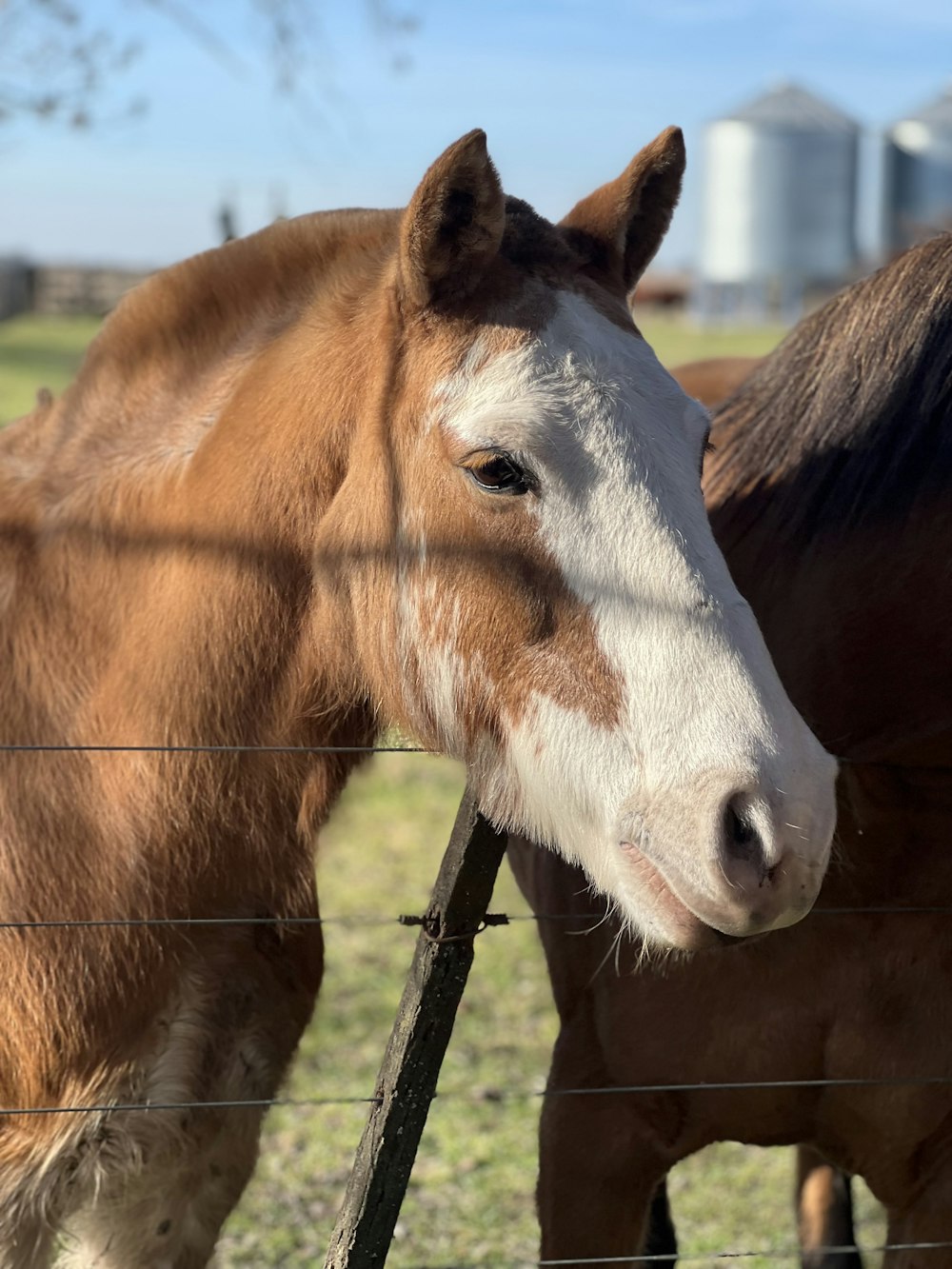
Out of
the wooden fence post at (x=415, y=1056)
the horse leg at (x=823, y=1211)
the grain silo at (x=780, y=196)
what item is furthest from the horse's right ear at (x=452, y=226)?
the grain silo at (x=780, y=196)

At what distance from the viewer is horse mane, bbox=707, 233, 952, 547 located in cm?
262

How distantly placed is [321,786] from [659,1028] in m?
0.80

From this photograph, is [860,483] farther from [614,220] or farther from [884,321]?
[614,220]

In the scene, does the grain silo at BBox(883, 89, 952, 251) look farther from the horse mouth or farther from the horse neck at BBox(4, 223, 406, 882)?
the horse mouth

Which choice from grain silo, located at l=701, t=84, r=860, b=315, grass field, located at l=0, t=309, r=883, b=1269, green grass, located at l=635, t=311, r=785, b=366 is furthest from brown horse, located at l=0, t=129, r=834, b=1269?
grain silo, located at l=701, t=84, r=860, b=315

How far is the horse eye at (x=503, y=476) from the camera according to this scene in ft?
6.89

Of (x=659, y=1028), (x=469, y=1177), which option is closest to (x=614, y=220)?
(x=659, y=1028)

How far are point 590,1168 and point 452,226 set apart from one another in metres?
1.79

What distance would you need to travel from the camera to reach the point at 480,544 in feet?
7.07

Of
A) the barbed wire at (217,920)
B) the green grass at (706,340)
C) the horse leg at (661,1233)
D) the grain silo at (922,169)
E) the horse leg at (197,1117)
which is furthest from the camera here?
the green grass at (706,340)

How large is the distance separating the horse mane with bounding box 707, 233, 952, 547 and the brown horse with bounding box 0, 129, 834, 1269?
22.1 inches

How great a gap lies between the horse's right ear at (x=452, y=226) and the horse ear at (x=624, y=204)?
0.26 metres

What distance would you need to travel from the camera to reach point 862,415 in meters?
2.72

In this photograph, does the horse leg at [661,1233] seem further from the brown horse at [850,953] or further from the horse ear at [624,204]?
the horse ear at [624,204]
